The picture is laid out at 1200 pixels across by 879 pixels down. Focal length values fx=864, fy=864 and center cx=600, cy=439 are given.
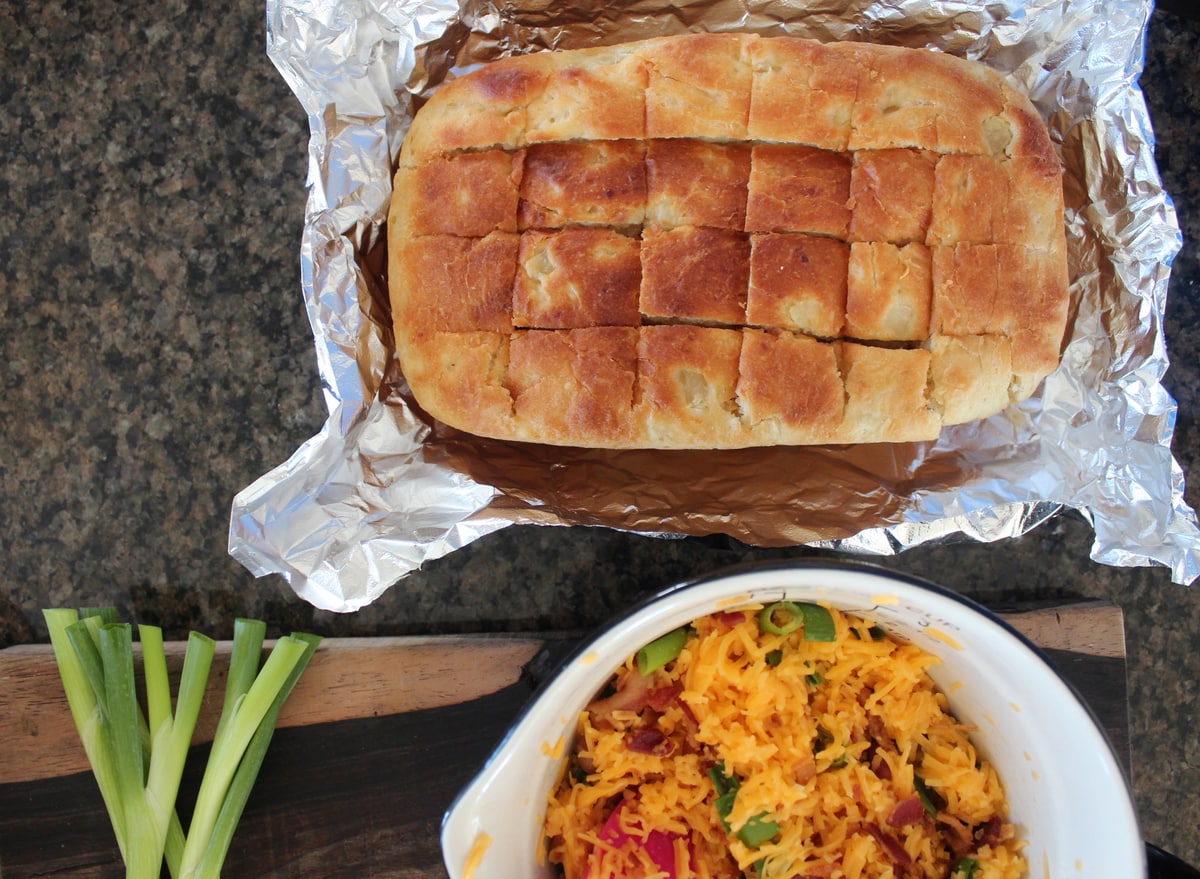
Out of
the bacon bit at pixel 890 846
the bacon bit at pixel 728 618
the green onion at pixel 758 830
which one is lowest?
the bacon bit at pixel 890 846

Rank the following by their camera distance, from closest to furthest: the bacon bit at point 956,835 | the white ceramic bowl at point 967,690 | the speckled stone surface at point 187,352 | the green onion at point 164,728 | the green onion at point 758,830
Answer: the white ceramic bowl at point 967,690 → the green onion at point 758,830 → the bacon bit at point 956,835 → the green onion at point 164,728 → the speckled stone surface at point 187,352

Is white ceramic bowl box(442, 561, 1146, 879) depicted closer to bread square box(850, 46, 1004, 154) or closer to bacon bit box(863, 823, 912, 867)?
bacon bit box(863, 823, 912, 867)

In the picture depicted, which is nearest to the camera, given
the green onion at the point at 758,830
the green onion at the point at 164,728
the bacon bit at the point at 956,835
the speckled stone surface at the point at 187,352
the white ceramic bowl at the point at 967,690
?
the white ceramic bowl at the point at 967,690

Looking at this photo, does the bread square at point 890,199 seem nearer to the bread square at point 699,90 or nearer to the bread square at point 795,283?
the bread square at point 795,283

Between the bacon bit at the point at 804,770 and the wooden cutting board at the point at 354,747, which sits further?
the wooden cutting board at the point at 354,747

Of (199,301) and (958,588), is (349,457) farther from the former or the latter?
(958,588)

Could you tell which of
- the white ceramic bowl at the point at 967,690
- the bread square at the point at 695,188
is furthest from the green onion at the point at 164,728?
the bread square at the point at 695,188

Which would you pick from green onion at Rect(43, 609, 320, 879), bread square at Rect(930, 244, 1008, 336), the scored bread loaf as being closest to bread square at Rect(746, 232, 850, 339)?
the scored bread loaf
